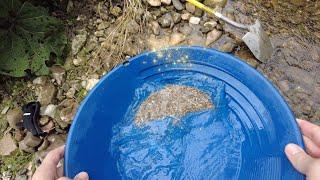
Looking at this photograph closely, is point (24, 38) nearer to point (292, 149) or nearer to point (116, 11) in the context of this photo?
point (116, 11)

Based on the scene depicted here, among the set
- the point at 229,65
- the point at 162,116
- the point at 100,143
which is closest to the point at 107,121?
the point at 100,143

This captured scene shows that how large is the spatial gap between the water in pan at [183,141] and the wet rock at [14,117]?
0.55 m

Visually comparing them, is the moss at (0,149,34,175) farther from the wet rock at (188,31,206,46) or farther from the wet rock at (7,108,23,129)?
the wet rock at (188,31,206,46)

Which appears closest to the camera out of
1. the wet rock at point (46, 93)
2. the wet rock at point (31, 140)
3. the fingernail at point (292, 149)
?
the fingernail at point (292, 149)

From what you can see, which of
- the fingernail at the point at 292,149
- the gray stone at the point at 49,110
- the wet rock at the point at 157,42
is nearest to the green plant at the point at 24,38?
the gray stone at the point at 49,110

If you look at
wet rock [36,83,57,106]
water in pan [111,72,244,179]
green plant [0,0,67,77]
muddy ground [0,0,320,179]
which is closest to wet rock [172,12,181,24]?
muddy ground [0,0,320,179]

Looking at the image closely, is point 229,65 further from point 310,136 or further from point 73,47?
point 73,47

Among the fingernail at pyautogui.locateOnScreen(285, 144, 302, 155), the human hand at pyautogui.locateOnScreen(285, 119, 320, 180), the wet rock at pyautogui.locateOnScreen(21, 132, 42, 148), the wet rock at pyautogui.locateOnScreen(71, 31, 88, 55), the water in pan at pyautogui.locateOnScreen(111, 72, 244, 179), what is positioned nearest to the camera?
the human hand at pyautogui.locateOnScreen(285, 119, 320, 180)

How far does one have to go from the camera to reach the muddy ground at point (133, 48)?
2297 millimetres

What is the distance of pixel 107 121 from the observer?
82.7 inches

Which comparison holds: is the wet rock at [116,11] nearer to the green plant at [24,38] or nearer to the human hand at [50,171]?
the green plant at [24,38]

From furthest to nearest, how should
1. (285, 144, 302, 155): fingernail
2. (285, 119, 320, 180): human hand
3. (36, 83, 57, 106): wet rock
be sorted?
1. (36, 83, 57, 106): wet rock
2. (285, 144, 302, 155): fingernail
3. (285, 119, 320, 180): human hand

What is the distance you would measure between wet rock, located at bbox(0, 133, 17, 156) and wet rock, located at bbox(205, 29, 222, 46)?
112 cm

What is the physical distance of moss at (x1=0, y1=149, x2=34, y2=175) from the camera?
7.48ft
